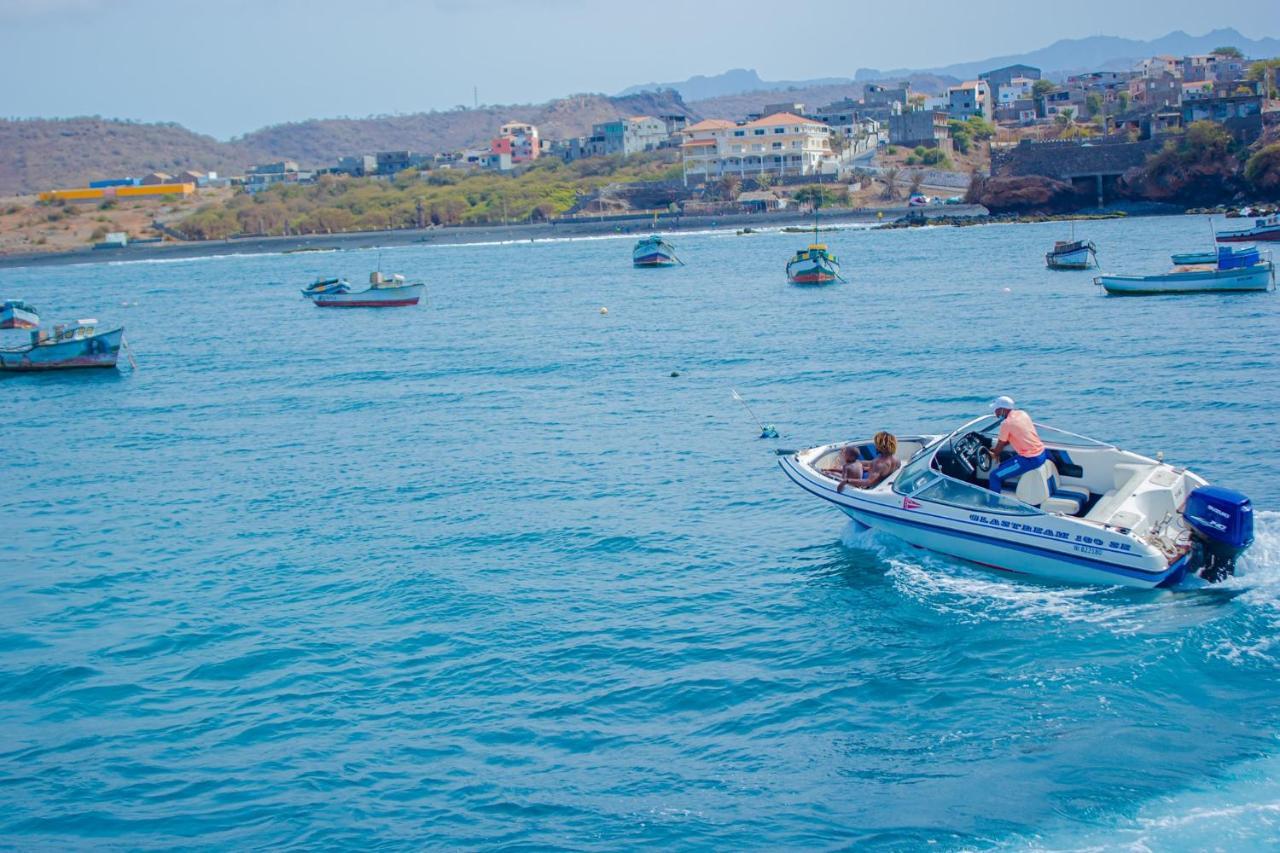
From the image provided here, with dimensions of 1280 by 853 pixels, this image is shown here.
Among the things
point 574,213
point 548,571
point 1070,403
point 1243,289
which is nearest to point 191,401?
point 548,571

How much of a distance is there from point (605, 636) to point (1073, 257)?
50.1 metres

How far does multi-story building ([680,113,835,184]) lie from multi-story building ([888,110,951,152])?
968 cm

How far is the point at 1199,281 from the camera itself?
44.9 m

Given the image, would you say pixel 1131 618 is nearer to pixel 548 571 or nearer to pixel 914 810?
pixel 914 810

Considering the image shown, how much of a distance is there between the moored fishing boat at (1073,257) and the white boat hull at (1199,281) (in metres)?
12.2

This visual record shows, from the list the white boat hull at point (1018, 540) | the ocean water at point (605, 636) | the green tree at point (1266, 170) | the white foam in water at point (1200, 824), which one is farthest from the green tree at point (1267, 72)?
the white foam in water at point (1200, 824)

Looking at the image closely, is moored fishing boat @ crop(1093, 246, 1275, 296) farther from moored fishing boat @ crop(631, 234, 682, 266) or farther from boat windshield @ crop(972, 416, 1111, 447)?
moored fishing boat @ crop(631, 234, 682, 266)

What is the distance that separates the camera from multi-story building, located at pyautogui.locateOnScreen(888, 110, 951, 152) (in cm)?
16562

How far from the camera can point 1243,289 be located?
4447 centimetres

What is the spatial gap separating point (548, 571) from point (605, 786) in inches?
256

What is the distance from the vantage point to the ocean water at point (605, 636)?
35.9 ft

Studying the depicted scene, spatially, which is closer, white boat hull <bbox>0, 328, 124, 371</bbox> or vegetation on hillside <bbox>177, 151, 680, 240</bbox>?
white boat hull <bbox>0, 328, 124, 371</bbox>

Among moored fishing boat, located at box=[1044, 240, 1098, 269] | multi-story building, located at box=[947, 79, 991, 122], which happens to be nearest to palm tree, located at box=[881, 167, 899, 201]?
multi-story building, located at box=[947, 79, 991, 122]

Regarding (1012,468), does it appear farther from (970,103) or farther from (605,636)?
(970,103)
